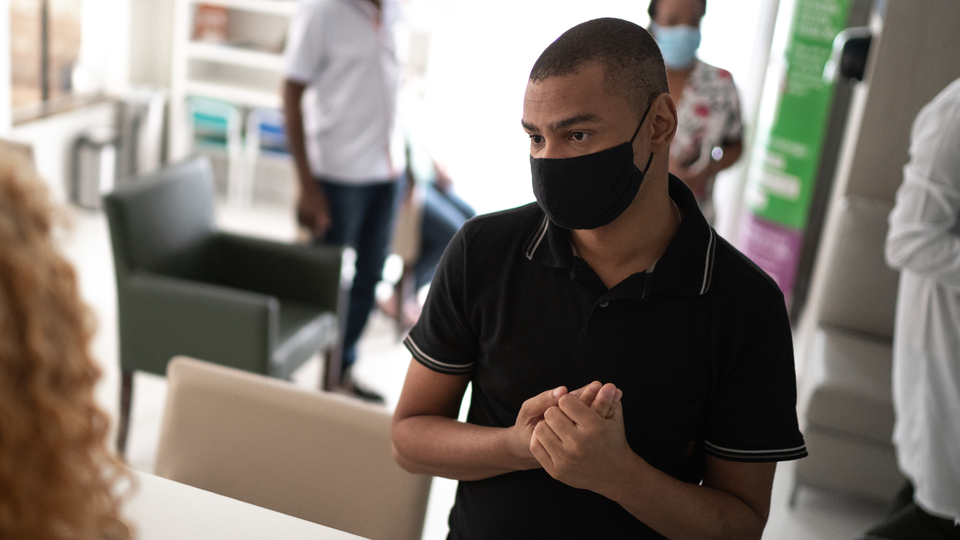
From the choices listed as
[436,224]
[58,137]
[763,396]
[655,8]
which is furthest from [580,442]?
[58,137]

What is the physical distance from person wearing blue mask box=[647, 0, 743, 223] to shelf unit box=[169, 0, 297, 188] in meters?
3.13

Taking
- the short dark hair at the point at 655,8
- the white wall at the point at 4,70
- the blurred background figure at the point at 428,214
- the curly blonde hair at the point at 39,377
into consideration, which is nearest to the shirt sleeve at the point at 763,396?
the curly blonde hair at the point at 39,377

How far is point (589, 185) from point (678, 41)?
1743 millimetres

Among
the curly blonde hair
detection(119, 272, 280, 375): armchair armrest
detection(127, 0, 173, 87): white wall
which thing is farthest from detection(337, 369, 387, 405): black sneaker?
detection(127, 0, 173, 87): white wall

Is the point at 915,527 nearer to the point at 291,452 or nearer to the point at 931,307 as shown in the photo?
the point at 931,307

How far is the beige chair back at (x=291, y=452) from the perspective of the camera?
142 centimetres

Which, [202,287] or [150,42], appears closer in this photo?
[202,287]

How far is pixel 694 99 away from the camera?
2.69 m

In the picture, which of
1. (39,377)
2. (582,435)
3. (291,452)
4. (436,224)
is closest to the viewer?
(39,377)

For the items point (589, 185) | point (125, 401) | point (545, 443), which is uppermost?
point (589, 185)

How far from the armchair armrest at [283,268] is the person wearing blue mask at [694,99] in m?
1.26

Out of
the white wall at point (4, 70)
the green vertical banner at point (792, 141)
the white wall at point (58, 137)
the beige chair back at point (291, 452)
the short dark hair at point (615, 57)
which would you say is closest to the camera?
the short dark hair at point (615, 57)

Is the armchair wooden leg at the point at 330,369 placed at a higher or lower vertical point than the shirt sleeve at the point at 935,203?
lower

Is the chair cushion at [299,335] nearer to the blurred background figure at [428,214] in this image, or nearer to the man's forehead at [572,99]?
the blurred background figure at [428,214]
